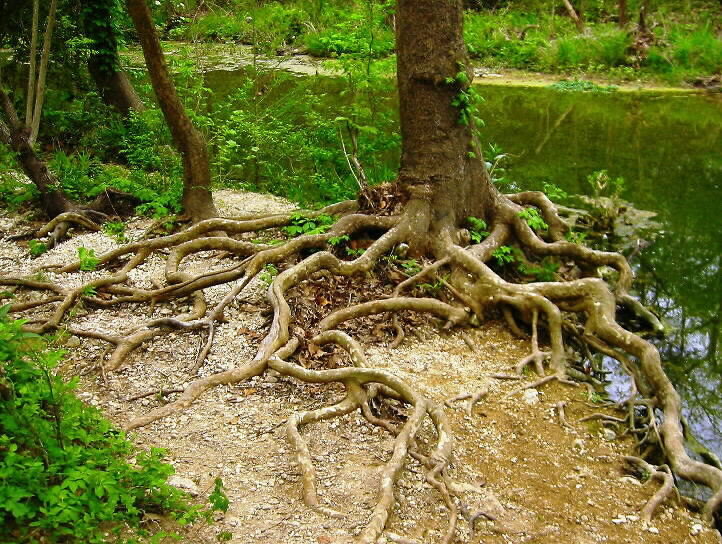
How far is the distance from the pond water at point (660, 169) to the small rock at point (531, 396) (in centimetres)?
115

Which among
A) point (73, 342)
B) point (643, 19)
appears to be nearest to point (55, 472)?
point (73, 342)

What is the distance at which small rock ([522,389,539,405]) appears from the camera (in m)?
5.57

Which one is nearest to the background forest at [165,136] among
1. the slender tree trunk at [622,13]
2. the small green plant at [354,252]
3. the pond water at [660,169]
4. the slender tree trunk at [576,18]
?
the pond water at [660,169]

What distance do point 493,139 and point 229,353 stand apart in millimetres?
10748

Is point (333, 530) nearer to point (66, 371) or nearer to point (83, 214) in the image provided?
point (66, 371)

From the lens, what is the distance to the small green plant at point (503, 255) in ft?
23.5

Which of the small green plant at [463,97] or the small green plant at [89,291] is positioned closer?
the small green plant at [89,291]

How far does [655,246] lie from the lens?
9.68 metres

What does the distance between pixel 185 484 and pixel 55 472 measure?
48.7 inches

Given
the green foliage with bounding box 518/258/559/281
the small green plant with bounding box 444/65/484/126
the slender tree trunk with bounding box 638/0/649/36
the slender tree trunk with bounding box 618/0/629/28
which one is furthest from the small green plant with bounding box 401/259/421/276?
the slender tree trunk with bounding box 618/0/629/28

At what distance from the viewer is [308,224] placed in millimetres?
7543

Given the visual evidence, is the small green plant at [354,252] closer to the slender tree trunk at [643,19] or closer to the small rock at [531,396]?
the small rock at [531,396]

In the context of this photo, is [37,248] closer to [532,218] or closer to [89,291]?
[89,291]

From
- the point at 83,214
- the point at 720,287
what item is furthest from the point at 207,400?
the point at 720,287
